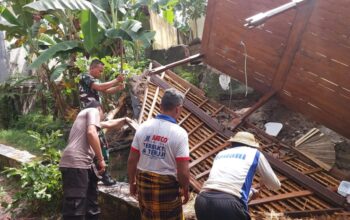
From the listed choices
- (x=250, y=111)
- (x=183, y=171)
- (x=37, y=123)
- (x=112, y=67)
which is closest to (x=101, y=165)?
(x=183, y=171)

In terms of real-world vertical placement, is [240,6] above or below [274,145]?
above

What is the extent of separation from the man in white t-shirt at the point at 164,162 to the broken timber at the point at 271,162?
1.39 meters

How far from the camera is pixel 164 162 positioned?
2957mm

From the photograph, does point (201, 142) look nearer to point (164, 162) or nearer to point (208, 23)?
point (164, 162)

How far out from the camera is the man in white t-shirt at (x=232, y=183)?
2.67 meters

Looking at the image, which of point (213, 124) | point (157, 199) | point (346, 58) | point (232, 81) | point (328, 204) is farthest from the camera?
point (232, 81)

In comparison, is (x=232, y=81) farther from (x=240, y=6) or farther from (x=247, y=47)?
(x=240, y=6)

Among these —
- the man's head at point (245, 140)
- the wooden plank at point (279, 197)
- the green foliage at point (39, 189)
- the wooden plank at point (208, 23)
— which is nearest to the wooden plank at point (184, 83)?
the wooden plank at point (208, 23)

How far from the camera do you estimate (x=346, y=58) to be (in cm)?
466

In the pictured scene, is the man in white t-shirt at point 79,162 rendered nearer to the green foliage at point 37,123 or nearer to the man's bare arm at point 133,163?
the man's bare arm at point 133,163

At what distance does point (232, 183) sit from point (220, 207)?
0.22 m

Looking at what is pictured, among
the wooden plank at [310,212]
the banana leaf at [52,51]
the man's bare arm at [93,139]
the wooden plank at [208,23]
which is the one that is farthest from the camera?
the wooden plank at [208,23]

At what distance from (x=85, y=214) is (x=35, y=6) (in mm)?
3454

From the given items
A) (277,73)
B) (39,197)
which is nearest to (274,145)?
(277,73)
